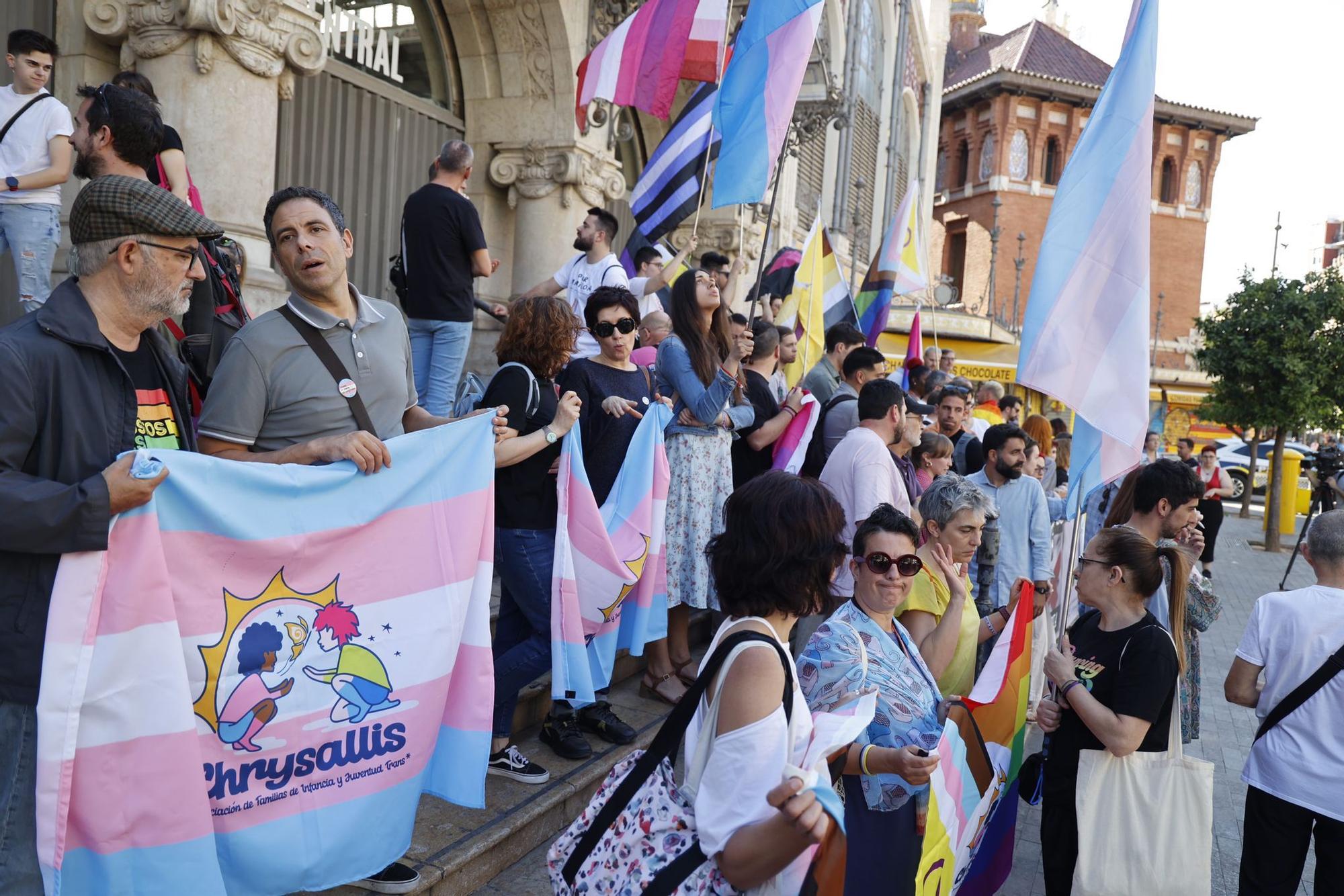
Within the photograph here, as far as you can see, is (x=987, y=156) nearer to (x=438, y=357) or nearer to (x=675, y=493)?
(x=438, y=357)

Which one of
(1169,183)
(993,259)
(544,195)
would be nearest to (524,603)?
(544,195)

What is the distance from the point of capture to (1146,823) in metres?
3.29

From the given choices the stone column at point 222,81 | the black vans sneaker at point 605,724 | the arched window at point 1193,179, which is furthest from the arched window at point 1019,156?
the black vans sneaker at point 605,724

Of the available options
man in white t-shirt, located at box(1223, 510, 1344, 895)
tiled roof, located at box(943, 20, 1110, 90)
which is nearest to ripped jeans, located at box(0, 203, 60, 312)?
man in white t-shirt, located at box(1223, 510, 1344, 895)

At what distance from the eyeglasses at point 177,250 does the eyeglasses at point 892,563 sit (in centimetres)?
215

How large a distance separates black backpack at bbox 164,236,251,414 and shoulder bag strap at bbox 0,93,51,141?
169 cm

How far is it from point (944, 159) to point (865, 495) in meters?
52.5

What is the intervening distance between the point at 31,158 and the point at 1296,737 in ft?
19.0

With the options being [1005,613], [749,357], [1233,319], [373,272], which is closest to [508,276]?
[373,272]

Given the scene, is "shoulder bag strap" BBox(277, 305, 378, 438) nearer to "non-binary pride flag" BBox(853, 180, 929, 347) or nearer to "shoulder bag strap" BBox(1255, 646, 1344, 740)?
"shoulder bag strap" BBox(1255, 646, 1344, 740)

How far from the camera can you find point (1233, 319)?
19.1 metres

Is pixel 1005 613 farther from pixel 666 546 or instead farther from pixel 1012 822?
pixel 666 546

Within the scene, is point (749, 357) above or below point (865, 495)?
above

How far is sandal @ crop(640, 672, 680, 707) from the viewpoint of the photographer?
526cm
